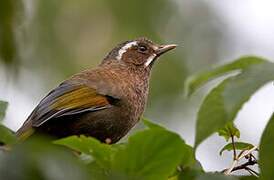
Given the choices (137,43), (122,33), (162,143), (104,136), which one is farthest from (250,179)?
(122,33)

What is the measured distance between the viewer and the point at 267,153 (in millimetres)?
1821

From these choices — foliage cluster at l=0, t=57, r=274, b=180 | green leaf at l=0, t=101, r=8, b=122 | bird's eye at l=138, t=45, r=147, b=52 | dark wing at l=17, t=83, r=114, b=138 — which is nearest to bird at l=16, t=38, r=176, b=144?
dark wing at l=17, t=83, r=114, b=138

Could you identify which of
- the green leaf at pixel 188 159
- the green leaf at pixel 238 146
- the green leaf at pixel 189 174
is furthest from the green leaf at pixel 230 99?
the green leaf at pixel 238 146

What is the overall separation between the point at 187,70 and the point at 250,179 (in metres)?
8.79

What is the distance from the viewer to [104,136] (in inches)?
177

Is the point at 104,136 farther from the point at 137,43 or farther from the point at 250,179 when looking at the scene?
the point at 250,179

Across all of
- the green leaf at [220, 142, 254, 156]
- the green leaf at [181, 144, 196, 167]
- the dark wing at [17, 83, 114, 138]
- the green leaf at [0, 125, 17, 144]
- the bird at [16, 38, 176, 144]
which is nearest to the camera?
the green leaf at [0, 125, 17, 144]

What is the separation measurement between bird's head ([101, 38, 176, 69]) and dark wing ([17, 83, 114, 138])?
1357 millimetres

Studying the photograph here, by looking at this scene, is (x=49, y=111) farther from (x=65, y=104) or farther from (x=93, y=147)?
(x=93, y=147)

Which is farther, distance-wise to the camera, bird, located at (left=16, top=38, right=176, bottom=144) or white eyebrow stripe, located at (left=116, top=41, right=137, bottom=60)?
white eyebrow stripe, located at (left=116, top=41, right=137, bottom=60)

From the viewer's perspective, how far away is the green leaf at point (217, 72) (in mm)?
1897

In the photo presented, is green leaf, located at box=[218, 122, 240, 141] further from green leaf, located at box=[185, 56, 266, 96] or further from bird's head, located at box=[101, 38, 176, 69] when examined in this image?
bird's head, located at box=[101, 38, 176, 69]

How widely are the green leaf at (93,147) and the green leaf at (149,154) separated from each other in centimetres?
8

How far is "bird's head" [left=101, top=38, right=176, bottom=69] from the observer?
19.6 ft
